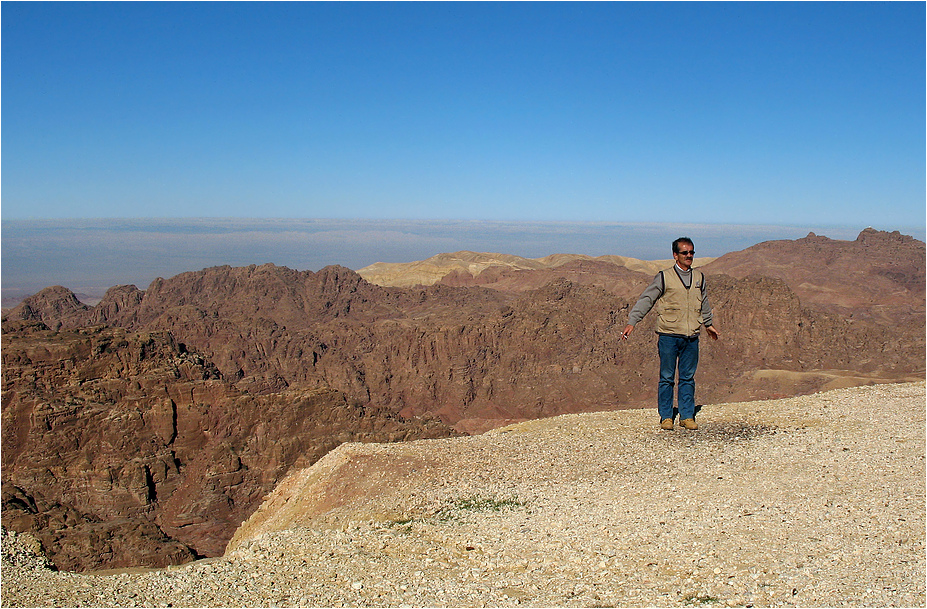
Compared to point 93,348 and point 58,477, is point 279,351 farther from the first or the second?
point 58,477

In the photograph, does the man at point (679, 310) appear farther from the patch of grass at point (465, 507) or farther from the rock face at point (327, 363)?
the rock face at point (327, 363)

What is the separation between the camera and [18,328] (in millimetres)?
24062

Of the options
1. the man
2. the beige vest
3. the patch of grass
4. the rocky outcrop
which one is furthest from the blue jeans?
the rocky outcrop

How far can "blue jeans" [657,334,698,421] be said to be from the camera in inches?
304

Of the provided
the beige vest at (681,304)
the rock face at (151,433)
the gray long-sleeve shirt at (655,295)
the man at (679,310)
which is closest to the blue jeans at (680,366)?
the man at (679,310)

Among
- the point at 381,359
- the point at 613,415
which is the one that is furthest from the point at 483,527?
the point at 381,359

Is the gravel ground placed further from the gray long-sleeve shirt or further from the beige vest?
the gray long-sleeve shirt

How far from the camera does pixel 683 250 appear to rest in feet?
23.9

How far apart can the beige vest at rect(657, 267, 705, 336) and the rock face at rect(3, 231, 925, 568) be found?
36.2 ft

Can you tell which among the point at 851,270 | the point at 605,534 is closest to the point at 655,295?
the point at 605,534

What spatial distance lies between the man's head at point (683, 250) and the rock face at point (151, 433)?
12.6 m

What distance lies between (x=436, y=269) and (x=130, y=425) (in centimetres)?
6302

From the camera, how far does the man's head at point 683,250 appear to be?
725 cm

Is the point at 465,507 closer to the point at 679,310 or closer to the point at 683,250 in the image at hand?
the point at 679,310
